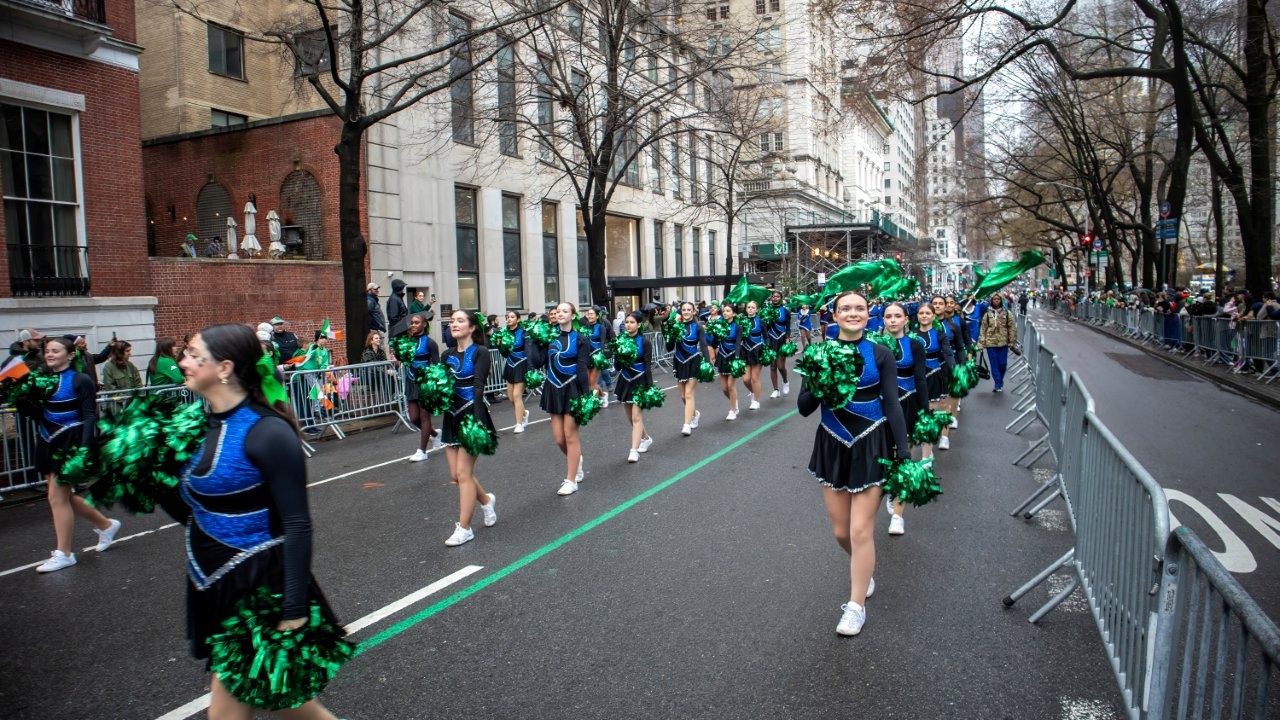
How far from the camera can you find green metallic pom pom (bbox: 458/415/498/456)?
250 inches

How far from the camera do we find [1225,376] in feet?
56.5

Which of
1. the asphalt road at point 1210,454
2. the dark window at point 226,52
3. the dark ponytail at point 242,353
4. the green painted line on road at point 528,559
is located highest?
the dark window at point 226,52

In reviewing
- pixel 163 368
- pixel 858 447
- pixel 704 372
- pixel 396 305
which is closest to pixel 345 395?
pixel 163 368

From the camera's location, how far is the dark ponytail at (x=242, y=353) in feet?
9.59

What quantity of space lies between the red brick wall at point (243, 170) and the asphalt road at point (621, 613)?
13.1 m

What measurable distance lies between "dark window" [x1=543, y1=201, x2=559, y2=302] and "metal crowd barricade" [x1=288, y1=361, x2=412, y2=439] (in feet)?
48.8

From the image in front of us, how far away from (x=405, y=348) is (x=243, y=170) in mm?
14899

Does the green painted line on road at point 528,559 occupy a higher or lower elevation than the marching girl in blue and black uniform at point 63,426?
lower

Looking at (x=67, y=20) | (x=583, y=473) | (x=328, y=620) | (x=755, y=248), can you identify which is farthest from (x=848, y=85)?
(x=755, y=248)

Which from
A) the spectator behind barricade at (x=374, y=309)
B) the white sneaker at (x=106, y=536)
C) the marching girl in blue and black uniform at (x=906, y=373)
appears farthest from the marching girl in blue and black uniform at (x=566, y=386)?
the spectator behind barricade at (x=374, y=309)

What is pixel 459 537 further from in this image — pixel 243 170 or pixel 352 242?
pixel 243 170

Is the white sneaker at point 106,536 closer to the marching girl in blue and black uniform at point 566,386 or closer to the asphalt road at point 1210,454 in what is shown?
the marching girl in blue and black uniform at point 566,386

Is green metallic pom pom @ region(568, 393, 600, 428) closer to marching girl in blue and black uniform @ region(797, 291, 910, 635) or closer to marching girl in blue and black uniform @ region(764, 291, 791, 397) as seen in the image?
marching girl in blue and black uniform @ region(797, 291, 910, 635)

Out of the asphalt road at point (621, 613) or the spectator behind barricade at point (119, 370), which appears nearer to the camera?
the asphalt road at point (621, 613)
